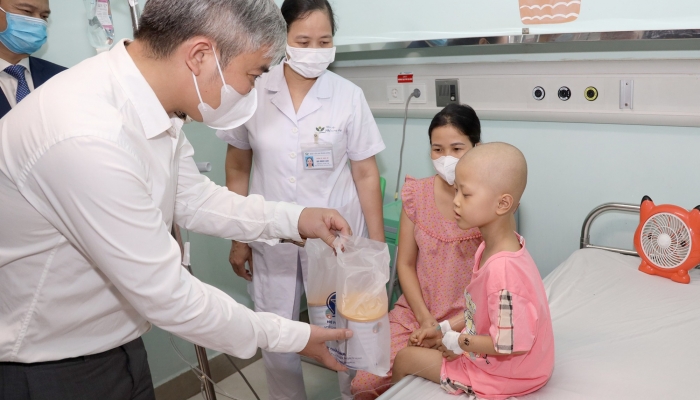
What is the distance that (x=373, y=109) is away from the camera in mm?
3041

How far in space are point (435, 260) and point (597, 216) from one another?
778 millimetres

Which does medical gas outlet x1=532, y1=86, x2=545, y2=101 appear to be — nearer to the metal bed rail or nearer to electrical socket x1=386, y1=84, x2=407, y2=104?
the metal bed rail

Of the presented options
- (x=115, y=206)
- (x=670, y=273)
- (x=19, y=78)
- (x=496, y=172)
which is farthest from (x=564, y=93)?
(x=19, y=78)

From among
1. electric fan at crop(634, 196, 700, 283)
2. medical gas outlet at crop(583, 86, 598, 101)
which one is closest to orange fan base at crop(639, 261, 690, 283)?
electric fan at crop(634, 196, 700, 283)

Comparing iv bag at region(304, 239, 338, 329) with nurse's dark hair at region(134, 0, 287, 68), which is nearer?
nurse's dark hair at region(134, 0, 287, 68)

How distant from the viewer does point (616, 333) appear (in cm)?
183

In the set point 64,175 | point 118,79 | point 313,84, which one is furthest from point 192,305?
point 313,84

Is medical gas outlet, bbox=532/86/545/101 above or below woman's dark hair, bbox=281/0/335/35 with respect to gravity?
below

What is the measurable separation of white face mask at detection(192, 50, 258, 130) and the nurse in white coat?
71cm

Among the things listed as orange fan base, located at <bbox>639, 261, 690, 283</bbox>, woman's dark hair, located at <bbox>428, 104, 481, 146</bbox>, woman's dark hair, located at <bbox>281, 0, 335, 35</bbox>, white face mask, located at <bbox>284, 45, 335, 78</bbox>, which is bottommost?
orange fan base, located at <bbox>639, 261, 690, 283</bbox>

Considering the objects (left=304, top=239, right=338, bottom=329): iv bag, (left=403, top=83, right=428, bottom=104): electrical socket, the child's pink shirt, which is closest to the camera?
the child's pink shirt

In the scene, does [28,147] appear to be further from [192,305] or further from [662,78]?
[662,78]

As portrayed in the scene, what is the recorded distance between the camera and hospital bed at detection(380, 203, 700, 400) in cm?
157

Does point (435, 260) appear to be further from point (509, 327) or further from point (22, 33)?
point (22, 33)
